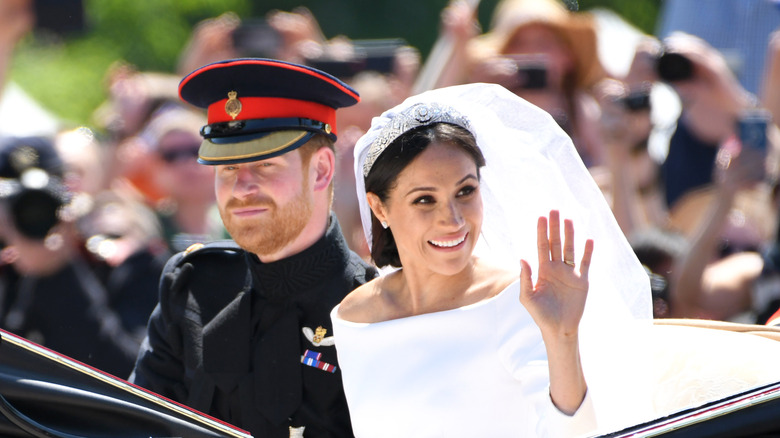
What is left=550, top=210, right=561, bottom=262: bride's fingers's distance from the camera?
2.25 meters

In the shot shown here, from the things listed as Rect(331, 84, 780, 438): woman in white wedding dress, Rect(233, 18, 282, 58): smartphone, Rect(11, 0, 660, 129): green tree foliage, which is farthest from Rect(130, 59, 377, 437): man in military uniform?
Rect(11, 0, 660, 129): green tree foliage

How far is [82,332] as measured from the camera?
4160 mm

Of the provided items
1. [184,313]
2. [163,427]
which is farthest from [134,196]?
[163,427]

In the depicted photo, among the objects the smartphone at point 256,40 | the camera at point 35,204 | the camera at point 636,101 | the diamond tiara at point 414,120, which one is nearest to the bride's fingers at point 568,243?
the diamond tiara at point 414,120

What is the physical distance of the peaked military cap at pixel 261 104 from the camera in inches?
112

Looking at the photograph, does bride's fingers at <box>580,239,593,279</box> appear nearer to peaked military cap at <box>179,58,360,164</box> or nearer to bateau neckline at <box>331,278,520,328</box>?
bateau neckline at <box>331,278,520,328</box>

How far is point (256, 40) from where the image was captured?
631 cm

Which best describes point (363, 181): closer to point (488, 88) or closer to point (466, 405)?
point (488, 88)

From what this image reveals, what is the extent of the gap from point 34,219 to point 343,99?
6.22 ft

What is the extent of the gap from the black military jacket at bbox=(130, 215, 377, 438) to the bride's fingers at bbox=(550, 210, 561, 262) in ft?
2.57

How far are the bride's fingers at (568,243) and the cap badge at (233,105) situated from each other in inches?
39.7

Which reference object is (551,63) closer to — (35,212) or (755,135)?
(755,135)

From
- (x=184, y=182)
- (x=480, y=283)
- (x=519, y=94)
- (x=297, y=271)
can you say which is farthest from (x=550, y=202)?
(x=184, y=182)

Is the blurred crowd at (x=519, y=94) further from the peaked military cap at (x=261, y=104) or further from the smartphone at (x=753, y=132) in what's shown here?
the peaked military cap at (x=261, y=104)
